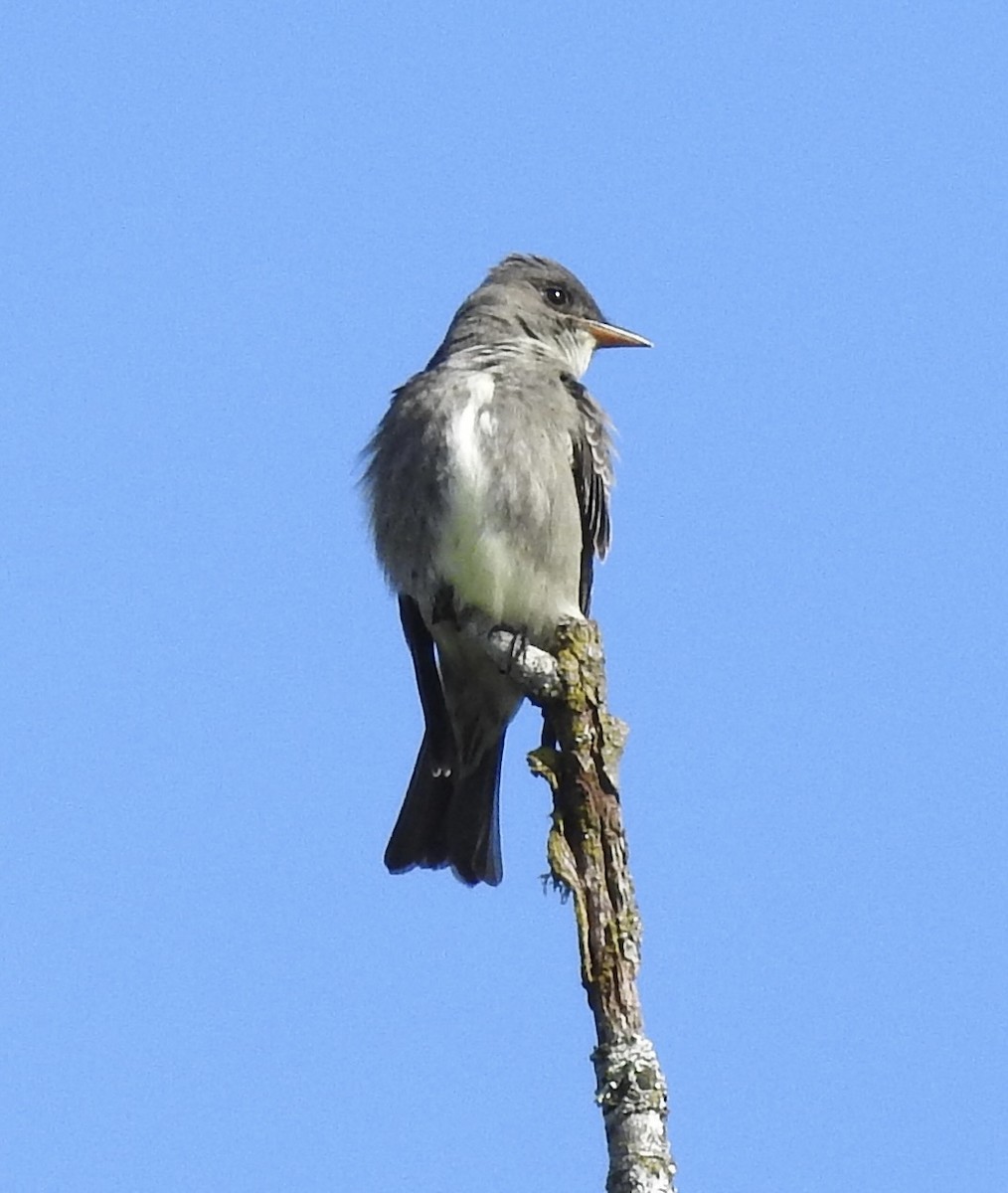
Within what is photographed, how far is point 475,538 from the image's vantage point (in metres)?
8.50

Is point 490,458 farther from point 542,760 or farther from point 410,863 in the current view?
point 542,760

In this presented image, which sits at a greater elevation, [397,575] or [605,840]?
[397,575]

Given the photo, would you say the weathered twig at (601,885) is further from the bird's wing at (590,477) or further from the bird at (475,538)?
the bird's wing at (590,477)

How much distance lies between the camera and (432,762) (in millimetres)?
9031

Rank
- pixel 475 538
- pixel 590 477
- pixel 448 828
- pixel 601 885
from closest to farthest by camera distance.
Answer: pixel 601 885 < pixel 475 538 < pixel 448 828 < pixel 590 477

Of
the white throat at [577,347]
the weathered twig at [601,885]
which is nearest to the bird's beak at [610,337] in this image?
the white throat at [577,347]

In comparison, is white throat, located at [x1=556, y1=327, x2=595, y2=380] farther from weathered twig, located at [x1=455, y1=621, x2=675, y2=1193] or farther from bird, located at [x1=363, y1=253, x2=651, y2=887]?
weathered twig, located at [x1=455, y1=621, x2=675, y2=1193]

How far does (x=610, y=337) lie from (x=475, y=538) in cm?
204

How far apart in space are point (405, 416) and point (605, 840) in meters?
3.57

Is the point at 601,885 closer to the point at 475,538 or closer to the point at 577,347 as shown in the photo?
the point at 475,538

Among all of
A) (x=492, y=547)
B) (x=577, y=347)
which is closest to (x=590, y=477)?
(x=492, y=547)

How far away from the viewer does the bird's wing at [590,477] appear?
898 centimetres

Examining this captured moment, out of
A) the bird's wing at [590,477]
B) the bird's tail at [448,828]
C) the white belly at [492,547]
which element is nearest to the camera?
the white belly at [492,547]

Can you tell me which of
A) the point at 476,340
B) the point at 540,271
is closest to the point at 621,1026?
the point at 476,340
